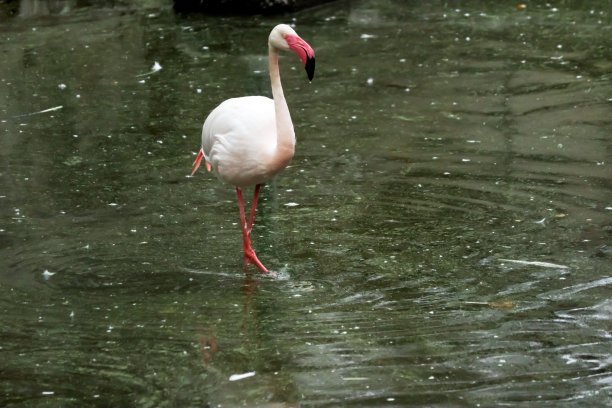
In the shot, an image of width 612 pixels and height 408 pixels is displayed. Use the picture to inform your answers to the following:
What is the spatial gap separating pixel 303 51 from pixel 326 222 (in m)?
1.41

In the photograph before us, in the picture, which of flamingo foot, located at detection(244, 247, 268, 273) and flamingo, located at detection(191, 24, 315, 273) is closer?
flamingo, located at detection(191, 24, 315, 273)

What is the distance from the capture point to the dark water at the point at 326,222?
15.2 ft

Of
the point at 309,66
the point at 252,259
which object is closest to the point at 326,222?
the point at 252,259

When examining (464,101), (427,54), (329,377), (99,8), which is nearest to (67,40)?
(99,8)

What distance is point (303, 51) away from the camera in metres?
5.54

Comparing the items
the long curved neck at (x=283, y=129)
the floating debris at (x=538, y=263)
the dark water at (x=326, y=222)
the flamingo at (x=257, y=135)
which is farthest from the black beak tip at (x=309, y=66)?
the floating debris at (x=538, y=263)

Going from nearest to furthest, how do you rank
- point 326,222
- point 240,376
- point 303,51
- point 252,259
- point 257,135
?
point 240,376 → point 303,51 → point 257,135 → point 252,259 → point 326,222

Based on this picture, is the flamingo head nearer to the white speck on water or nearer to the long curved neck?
the long curved neck

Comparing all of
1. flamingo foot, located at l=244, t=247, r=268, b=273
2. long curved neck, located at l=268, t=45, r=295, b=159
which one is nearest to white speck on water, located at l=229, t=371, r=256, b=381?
flamingo foot, located at l=244, t=247, r=268, b=273

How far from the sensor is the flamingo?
571cm

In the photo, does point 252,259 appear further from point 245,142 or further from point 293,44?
point 293,44

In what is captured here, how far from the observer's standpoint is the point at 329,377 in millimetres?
4535

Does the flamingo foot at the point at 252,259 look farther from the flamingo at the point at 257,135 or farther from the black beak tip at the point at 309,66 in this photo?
the black beak tip at the point at 309,66

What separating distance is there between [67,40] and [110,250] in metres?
5.38
